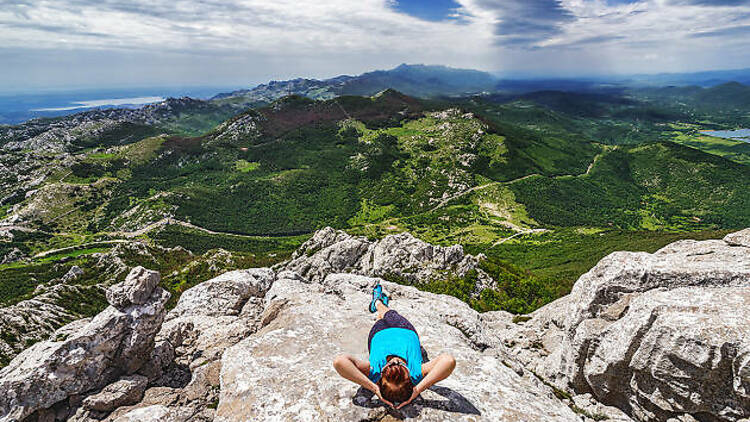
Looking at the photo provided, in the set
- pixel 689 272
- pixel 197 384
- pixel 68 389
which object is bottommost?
pixel 197 384

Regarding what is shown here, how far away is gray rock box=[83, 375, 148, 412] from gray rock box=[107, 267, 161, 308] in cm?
395

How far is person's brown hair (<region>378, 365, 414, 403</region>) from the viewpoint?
9.73 metres

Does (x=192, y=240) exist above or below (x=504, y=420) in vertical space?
below

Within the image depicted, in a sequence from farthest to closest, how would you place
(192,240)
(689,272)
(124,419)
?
(192,240) < (689,272) < (124,419)

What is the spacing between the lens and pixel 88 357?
1412 cm

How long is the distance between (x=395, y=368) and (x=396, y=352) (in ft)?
3.73

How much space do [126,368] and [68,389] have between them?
86.6 inches

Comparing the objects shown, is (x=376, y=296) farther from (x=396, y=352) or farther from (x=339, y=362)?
(x=339, y=362)

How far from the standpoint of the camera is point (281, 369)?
13266 millimetres

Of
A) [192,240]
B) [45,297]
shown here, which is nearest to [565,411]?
[45,297]

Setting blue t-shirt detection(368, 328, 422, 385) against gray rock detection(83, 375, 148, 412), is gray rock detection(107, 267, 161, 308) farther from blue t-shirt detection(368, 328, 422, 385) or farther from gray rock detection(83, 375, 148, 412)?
blue t-shirt detection(368, 328, 422, 385)

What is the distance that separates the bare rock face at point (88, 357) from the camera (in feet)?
41.4

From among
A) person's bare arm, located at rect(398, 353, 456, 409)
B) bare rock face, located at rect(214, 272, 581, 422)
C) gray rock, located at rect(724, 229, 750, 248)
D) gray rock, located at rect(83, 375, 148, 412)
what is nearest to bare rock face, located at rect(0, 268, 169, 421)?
gray rock, located at rect(83, 375, 148, 412)

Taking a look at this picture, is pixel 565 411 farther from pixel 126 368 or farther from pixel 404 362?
pixel 126 368
